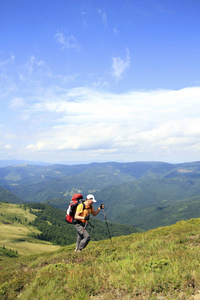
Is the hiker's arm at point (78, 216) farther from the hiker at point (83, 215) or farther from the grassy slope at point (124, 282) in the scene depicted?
the grassy slope at point (124, 282)

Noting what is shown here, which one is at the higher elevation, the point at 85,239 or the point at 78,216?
the point at 78,216

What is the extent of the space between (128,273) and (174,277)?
169cm

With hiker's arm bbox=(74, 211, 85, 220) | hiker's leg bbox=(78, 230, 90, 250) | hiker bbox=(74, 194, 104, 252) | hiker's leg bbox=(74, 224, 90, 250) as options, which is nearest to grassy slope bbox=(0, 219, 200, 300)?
hiker's arm bbox=(74, 211, 85, 220)

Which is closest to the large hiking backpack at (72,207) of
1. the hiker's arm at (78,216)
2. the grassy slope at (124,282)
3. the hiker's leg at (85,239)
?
the hiker's arm at (78,216)

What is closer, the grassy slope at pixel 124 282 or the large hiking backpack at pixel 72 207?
the grassy slope at pixel 124 282

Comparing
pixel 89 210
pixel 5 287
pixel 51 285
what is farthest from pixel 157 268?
pixel 5 287

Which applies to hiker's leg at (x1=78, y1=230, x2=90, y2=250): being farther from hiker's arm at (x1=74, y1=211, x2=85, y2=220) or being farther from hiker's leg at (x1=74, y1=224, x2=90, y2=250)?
hiker's arm at (x1=74, y1=211, x2=85, y2=220)

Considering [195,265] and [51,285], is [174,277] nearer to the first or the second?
[195,265]

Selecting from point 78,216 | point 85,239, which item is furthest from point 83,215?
point 85,239

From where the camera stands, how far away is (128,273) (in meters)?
7.08

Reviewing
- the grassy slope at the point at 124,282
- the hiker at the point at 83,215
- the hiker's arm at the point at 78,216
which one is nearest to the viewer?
the grassy slope at the point at 124,282

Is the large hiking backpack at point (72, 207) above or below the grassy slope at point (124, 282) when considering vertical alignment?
above

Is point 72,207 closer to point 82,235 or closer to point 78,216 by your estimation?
point 78,216

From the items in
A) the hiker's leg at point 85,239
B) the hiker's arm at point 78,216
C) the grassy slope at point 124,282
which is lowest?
the hiker's leg at point 85,239
